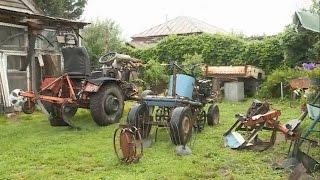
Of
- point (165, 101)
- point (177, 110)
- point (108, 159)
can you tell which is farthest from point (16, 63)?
point (108, 159)

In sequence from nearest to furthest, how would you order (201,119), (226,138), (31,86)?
(226,138)
(201,119)
(31,86)

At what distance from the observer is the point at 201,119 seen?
8789 millimetres

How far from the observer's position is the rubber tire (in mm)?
9109

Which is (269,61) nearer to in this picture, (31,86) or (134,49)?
(134,49)

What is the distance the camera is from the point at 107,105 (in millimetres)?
9305

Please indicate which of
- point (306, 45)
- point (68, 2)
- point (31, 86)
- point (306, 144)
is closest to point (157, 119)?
point (306, 144)

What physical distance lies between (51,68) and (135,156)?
7.72 meters

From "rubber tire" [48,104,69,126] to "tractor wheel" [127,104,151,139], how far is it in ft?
7.17

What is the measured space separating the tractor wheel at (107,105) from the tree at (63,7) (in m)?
7.93

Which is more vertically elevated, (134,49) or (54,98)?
(134,49)

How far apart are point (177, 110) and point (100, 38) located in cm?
1586

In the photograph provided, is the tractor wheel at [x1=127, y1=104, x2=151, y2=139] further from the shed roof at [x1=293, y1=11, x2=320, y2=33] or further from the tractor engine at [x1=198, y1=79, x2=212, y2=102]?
the shed roof at [x1=293, y1=11, x2=320, y2=33]

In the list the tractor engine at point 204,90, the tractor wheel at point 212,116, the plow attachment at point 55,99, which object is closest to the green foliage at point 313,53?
the tractor wheel at point 212,116

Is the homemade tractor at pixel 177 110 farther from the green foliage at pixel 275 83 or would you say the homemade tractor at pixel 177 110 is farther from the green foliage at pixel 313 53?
the green foliage at pixel 275 83
